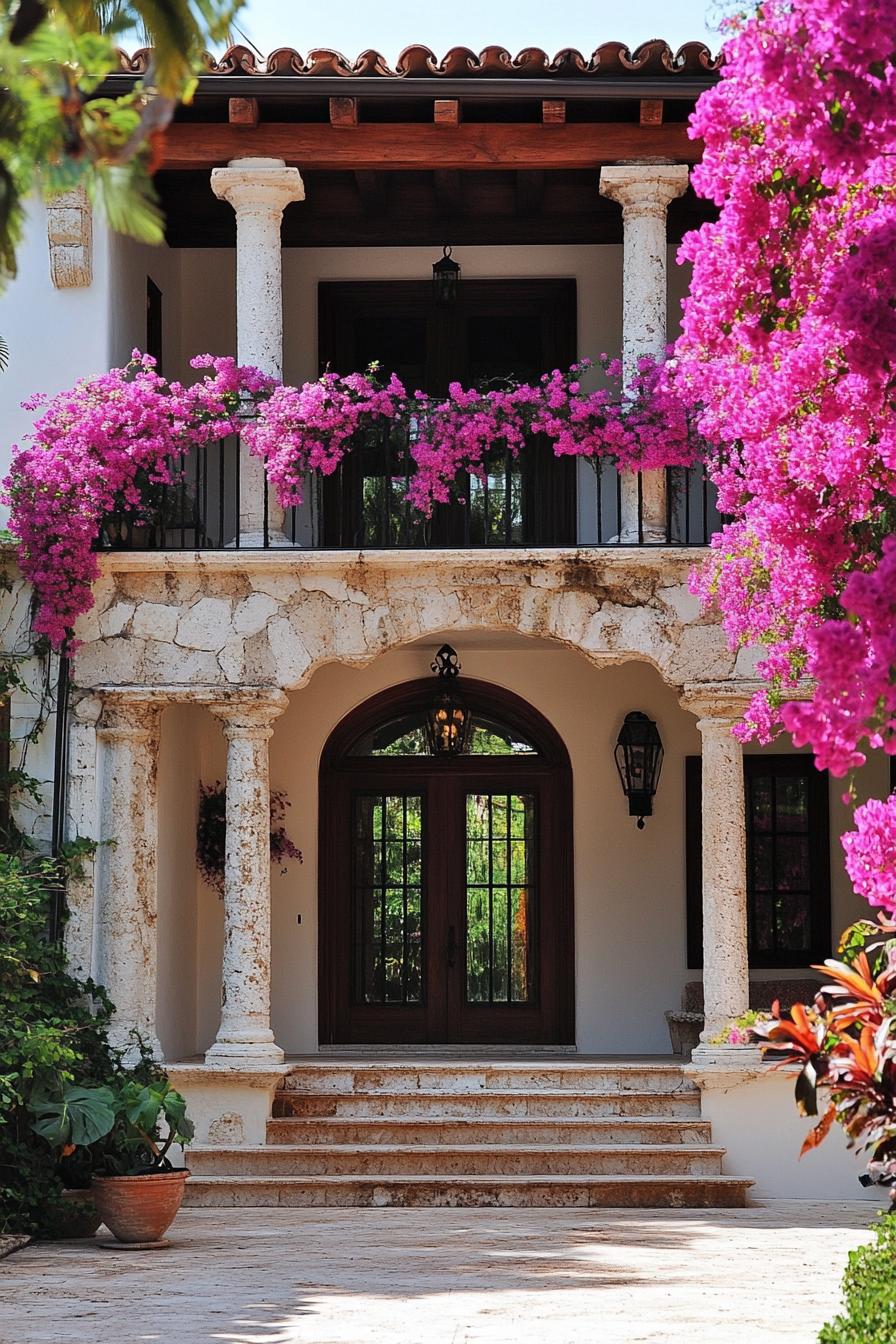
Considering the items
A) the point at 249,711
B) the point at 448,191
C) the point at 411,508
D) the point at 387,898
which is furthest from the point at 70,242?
the point at 387,898

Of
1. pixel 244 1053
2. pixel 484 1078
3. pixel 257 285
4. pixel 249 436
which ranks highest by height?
pixel 257 285

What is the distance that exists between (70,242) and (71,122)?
26.2 feet

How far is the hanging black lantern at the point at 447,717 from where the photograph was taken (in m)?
13.1

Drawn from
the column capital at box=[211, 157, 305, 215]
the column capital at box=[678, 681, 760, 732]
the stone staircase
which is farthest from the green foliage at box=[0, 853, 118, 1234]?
the column capital at box=[211, 157, 305, 215]

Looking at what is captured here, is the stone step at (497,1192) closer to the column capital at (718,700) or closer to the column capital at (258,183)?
the column capital at (718,700)

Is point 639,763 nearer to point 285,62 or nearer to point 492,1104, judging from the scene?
point 492,1104

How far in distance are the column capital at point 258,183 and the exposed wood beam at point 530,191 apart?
1398 mm

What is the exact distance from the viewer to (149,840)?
11047mm

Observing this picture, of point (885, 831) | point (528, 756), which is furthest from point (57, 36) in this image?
point (528, 756)

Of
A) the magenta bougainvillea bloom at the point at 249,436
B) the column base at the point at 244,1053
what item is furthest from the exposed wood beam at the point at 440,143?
the column base at the point at 244,1053

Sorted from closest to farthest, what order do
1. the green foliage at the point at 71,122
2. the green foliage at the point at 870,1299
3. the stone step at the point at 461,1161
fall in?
the green foliage at the point at 71,122 → the green foliage at the point at 870,1299 → the stone step at the point at 461,1161

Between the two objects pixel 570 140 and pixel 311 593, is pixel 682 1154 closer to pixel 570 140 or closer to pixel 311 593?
pixel 311 593

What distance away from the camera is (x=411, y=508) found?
11.5m

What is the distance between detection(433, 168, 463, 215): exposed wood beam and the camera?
452 inches
